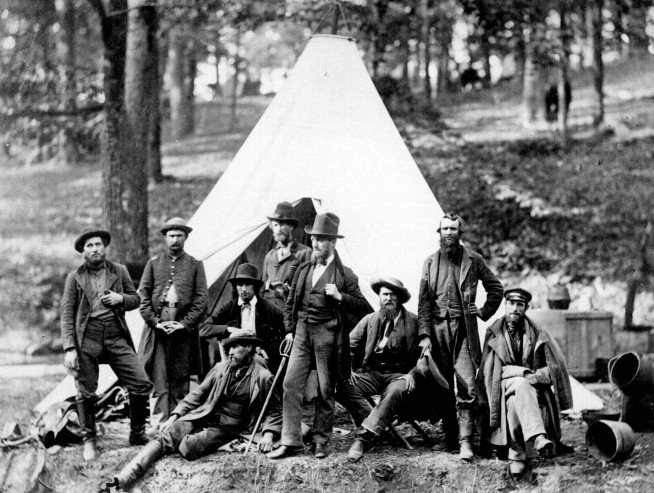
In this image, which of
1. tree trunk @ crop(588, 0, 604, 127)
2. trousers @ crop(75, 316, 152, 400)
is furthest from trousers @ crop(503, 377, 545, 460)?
tree trunk @ crop(588, 0, 604, 127)

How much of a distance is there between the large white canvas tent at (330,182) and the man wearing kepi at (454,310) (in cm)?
114

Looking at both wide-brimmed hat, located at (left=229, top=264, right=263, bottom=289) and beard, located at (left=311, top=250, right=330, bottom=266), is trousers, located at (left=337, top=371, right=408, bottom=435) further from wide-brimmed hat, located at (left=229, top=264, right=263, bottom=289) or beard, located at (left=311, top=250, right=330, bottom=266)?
wide-brimmed hat, located at (left=229, top=264, right=263, bottom=289)

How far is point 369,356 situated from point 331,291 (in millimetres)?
833

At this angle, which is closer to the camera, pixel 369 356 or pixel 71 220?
pixel 369 356

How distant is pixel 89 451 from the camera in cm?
→ 603

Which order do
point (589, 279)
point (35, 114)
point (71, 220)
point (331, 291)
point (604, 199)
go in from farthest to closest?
point (71, 220) → point (604, 199) → point (589, 279) → point (35, 114) → point (331, 291)

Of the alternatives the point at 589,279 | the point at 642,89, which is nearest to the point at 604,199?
the point at 589,279

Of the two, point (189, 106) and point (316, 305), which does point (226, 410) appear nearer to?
point (316, 305)

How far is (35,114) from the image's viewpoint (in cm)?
965

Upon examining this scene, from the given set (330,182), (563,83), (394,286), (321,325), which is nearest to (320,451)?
(321,325)

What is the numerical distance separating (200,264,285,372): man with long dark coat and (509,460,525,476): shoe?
202 centimetres

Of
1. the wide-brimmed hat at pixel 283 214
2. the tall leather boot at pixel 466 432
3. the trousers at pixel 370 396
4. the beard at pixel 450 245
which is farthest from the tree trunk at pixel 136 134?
the tall leather boot at pixel 466 432

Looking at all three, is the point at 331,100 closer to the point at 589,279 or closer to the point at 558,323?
the point at 558,323

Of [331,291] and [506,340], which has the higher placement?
[331,291]
